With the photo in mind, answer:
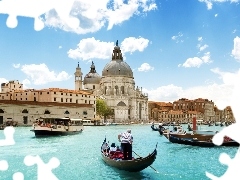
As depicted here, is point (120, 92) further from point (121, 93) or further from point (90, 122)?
point (90, 122)

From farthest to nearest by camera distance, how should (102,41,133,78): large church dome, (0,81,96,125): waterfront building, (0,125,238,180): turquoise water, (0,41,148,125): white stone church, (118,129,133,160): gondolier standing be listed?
(102,41,133,78): large church dome
(0,41,148,125): white stone church
(0,81,96,125): waterfront building
(118,129,133,160): gondolier standing
(0,125,238,180): turquoise water

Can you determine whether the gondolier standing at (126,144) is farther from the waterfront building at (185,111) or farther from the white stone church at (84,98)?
the waterfront building at (185,111)

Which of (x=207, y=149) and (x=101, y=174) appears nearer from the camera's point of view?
(x=101, y=174)

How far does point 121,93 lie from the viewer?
62.6m

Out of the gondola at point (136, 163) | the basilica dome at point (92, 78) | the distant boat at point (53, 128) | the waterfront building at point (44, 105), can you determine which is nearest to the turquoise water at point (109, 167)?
the gondola at point (136, 163)

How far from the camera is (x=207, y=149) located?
1532 centimetres

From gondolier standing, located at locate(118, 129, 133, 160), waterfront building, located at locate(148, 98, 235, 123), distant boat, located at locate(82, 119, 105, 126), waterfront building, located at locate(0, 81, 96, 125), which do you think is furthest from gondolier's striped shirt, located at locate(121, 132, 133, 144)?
waterfront building, located at locate(148, 98, 235, 123)

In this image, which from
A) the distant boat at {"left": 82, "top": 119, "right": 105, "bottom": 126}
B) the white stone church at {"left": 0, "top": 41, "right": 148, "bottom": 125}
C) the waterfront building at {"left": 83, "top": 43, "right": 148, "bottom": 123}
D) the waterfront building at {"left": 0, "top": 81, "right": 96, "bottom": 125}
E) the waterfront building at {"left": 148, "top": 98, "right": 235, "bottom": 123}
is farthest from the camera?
the waterfront building at {"left": 148, "top": 98, "right": 235, "bottom": 123}


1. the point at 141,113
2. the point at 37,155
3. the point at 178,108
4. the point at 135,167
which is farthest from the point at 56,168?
the point at 178,108

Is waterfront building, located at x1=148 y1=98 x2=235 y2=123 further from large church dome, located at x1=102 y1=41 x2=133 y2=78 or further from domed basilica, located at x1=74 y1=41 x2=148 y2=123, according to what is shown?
large church dome, located at x1=102 y1=41 x2=133 y2=78

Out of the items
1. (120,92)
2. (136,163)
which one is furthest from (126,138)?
(120,92)

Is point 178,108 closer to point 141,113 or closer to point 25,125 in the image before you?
point 141,113

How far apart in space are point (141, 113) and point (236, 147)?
47308mm

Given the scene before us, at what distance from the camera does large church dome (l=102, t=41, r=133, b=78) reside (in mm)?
63781
